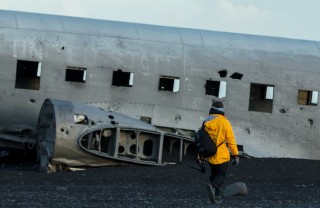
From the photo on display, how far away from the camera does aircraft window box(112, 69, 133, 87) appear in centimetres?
2184

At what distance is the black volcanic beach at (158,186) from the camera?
1296 centimetres

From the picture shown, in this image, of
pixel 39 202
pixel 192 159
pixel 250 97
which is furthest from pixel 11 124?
pixel 39 202

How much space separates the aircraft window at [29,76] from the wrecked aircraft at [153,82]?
0.08ft

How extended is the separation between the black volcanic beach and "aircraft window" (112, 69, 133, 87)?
2.58 metres

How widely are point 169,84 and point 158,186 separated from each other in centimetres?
662

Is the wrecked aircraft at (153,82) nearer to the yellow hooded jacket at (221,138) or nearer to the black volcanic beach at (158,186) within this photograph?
the black volcanic beach at (158,186)

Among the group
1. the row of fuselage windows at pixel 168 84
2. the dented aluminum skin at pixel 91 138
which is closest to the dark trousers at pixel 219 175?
the dented aluminum skin at pixel 91 138

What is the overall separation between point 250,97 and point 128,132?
4.46 meters

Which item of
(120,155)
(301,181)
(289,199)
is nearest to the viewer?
(289,199)

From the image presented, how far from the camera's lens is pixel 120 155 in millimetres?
20156

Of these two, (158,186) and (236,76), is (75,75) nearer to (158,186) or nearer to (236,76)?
(236,76)

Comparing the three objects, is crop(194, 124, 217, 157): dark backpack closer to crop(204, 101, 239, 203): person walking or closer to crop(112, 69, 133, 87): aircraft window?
crop(204, 101, 239, 203): person walking

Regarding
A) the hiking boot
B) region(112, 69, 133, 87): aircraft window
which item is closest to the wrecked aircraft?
region(112, 69, 133, 87): aircraft window

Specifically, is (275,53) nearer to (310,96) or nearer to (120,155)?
(310,96)
